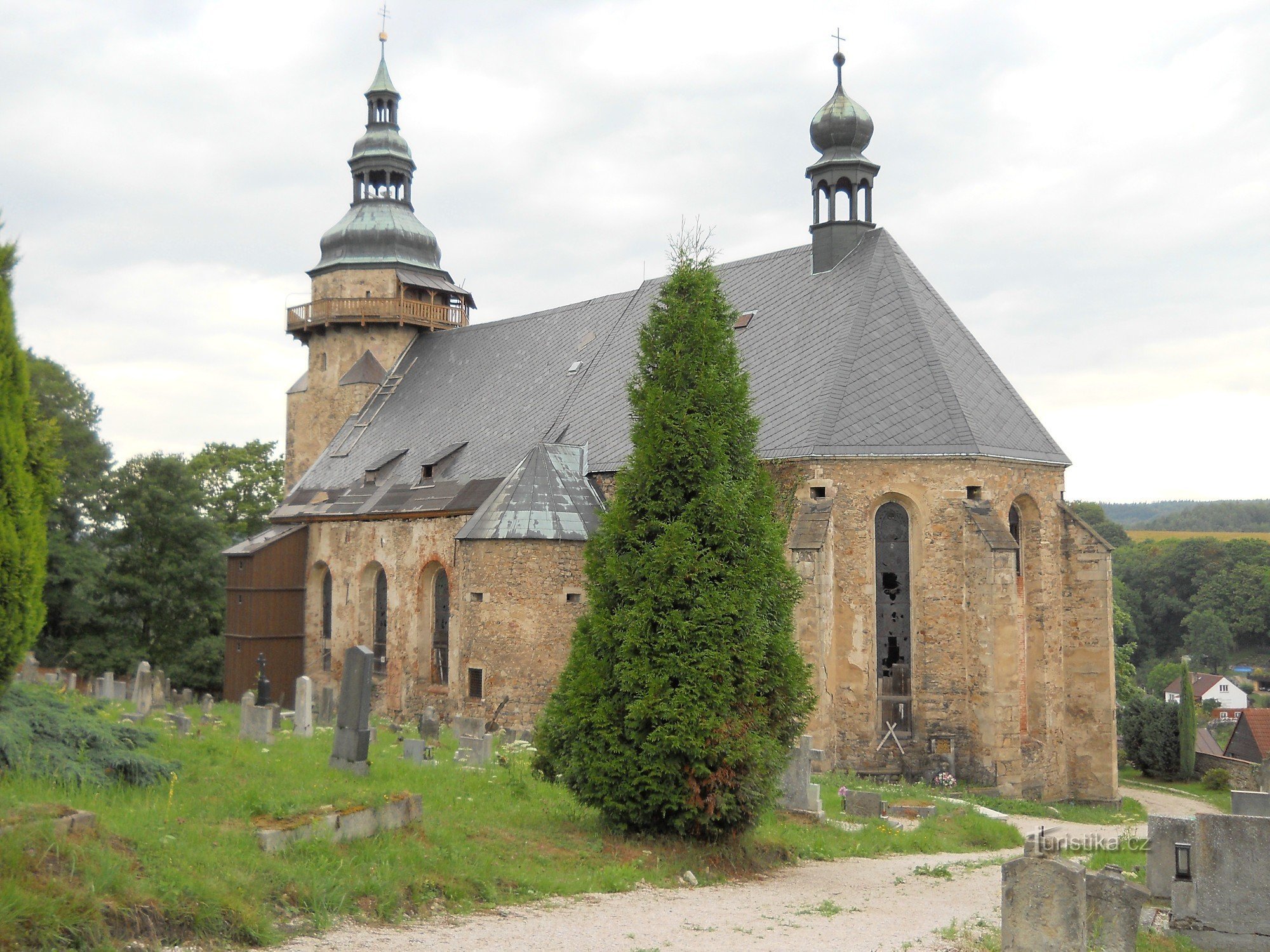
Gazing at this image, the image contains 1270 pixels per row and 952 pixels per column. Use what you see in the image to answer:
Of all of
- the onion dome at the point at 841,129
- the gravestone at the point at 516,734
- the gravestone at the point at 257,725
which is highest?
the onion dome at the point at 841,129

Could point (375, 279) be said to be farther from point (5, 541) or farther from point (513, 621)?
point (5, 541)

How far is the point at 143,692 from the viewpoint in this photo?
18484 mm

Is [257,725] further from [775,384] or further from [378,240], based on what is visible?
[378,240]

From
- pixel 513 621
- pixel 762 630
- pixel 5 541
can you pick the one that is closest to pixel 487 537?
pixel 513 621

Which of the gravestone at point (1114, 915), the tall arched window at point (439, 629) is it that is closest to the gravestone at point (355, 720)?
the gravestone at point (1114, 915)

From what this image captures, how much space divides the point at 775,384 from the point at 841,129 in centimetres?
578

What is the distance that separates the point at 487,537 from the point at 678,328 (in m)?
10.2

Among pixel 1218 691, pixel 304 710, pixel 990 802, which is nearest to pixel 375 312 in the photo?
pixel 304 710

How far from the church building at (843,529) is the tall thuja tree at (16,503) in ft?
43.7

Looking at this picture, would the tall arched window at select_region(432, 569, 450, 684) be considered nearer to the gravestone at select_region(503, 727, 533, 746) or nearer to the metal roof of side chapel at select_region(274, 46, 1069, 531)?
the metal roof of side chapel at select_region(274, 46, 1069, 531)

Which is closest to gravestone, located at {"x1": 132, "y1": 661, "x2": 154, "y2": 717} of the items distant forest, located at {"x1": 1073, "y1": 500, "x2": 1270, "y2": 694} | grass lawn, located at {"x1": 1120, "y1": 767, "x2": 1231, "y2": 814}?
grass lawn, located at {"x1": 1120, "y1": 767, "x2": 1231, "y2": 814}

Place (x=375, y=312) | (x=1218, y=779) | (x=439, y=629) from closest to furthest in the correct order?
(x=439, y=629), (x=1218, y=779), (x=375, y=312)

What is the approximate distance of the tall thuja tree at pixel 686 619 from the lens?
10.9 m

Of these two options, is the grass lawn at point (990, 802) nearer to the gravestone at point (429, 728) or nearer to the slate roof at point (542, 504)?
the gravestone at point (429, 728)
